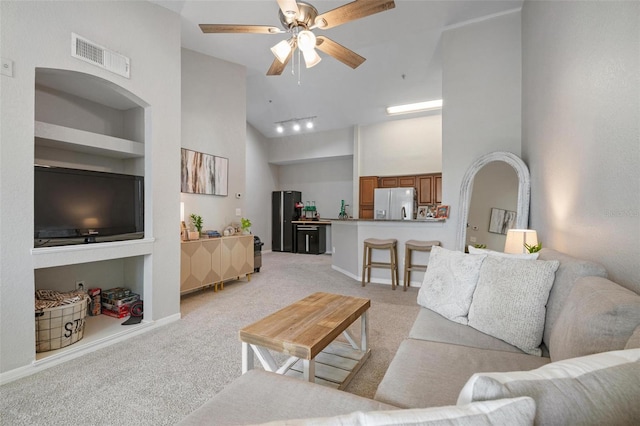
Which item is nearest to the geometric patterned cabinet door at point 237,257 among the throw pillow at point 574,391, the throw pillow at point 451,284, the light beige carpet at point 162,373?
the light beige carpet at point 162,373

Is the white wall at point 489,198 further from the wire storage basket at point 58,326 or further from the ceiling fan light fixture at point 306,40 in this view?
the wire storage basket at point 58,326

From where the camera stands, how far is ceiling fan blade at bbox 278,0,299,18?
2.07 m

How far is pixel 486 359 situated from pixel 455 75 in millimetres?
3753

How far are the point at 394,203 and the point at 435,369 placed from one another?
534cm

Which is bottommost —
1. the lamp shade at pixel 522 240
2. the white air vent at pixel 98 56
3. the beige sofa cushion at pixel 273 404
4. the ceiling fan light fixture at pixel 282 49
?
the beige sofa cushion at pixel 273 404

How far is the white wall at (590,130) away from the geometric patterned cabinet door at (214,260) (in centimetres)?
389

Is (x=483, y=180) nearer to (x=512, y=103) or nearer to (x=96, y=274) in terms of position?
(x=512, y=103)

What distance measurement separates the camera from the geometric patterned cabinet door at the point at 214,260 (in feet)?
12.5

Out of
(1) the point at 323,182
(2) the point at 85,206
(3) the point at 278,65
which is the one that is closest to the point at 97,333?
(2) the point at 85,206

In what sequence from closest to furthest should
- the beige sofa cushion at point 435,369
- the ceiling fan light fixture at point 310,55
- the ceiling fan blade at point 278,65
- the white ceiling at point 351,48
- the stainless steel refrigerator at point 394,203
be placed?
the beige sofa cushion at point 435,369, the ceiling fan light fixture at point 310,55, the ceiling fan blade at point 278,65, the white ceiling at point 351,48, the stainless steel refrigerator at point 394,203

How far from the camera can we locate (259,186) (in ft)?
26.0

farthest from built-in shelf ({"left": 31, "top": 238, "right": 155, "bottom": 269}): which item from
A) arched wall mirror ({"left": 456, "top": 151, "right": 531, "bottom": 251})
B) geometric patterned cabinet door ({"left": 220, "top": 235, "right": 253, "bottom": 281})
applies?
arched wall mirror ({"left": 456, "top": 151, "right": 531, "bottom": 251})

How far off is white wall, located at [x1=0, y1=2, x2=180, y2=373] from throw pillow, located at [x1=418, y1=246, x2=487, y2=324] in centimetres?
258

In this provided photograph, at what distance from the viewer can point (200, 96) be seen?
432 cm
